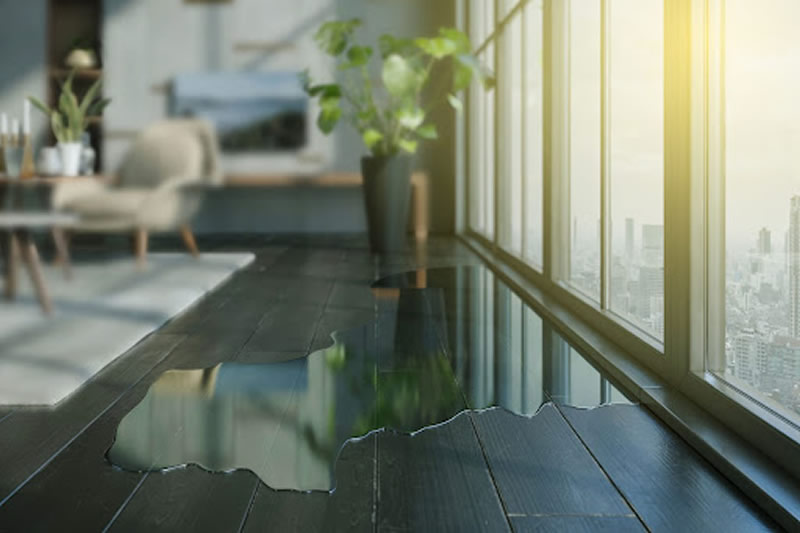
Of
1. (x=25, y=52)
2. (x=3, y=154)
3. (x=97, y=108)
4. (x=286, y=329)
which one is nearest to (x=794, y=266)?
(x=286, y=329)

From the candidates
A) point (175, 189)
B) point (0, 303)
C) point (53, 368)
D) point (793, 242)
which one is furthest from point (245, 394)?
point (175, 189)

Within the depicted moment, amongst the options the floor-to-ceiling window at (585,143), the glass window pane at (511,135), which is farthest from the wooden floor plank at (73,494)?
the glass window pane at (511,135)

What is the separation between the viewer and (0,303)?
2.95 m

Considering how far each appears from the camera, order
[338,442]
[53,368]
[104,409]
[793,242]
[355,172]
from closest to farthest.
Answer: [793,242] → [338,442] → [104,409] → [53,368] → [355,172]

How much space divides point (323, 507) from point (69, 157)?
3.93 m

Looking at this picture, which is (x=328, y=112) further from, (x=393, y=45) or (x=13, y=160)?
(x=13, y=160)

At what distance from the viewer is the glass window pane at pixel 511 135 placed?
12.0ft

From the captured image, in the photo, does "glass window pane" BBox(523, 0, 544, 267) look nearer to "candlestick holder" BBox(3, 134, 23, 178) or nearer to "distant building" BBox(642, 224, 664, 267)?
"distant building" BBox(642, 224, 664, 267)

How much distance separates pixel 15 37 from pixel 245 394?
5.26 metres

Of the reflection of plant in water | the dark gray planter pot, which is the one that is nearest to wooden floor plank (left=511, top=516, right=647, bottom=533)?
the reflection of plant in water

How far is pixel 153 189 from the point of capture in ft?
14.6

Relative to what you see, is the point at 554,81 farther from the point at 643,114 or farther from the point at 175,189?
the point at 175,189

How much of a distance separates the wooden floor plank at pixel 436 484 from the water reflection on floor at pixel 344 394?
73mm

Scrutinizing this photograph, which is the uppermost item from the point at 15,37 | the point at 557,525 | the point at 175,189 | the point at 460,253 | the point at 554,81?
the point at 15,37
